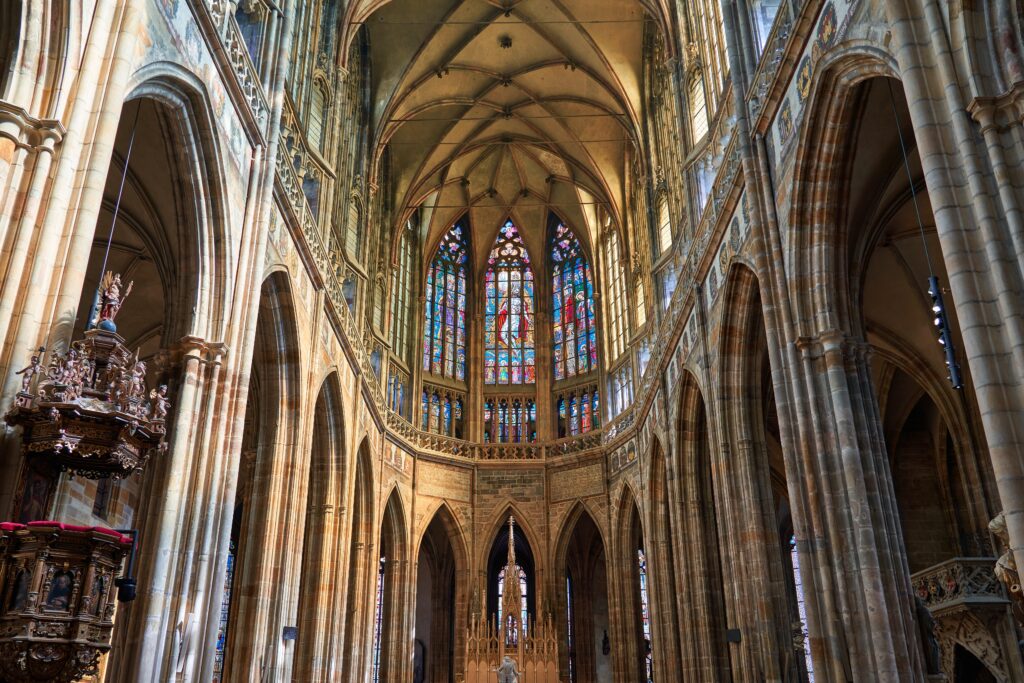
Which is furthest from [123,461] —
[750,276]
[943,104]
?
[750,276]

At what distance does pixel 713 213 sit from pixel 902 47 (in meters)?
8.65

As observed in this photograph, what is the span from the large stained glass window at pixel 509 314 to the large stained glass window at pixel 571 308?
96 cm

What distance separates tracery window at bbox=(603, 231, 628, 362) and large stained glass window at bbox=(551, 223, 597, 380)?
101 cm

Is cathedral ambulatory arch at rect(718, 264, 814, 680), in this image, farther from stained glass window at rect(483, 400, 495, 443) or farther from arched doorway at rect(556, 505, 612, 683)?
stained glass window at rect(483, 400, 495, 443)

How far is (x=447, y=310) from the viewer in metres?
33.4

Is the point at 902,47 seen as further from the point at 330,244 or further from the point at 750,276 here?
the point at 330,244

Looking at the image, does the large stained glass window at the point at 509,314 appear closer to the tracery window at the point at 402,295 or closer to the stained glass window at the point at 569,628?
the tracery window at the point at 402,295

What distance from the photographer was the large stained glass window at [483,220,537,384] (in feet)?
108

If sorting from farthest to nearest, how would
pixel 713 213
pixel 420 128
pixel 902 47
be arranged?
1. pixel 420 128
2. pixel 713 213
3. pixel 902 47

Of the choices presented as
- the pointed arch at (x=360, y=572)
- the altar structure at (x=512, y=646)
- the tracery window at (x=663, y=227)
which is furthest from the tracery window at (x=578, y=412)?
the pointed arch at (x=360, y=572)

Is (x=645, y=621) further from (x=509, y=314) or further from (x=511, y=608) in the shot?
(x=509, y=314)

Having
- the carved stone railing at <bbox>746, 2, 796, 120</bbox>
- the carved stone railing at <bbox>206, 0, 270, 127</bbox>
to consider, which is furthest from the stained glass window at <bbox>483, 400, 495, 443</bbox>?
the carved stone railing at <bbox>746, 2, 796, 120</bbox>

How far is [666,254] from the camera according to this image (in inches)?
930

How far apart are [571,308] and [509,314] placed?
7.78 ft
